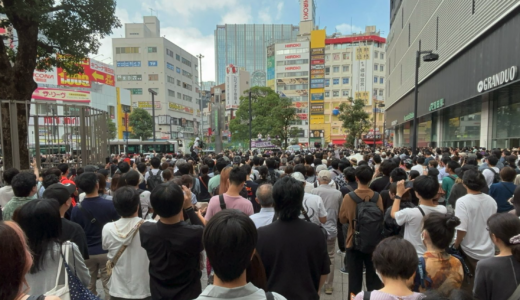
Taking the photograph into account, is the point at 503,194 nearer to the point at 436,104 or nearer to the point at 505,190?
the point at 505,190

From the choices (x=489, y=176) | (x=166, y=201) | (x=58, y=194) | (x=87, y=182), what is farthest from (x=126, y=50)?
(x=166, y=201)

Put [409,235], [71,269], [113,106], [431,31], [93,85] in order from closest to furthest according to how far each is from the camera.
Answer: [71,269]
[409,235]
[431,31]
[93,85]
[113,106]

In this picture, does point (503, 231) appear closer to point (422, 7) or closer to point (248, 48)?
point (422, 7)

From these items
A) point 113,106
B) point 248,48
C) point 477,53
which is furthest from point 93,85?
point 248,48

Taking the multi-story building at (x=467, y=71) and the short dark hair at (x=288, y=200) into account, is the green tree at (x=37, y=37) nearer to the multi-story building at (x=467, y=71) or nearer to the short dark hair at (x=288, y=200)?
the short dark hair at (x=288, y=200)

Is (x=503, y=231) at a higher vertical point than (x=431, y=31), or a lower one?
lower

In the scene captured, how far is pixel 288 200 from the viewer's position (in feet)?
7.97

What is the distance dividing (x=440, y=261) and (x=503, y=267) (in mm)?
372

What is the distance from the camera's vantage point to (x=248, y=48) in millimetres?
154375

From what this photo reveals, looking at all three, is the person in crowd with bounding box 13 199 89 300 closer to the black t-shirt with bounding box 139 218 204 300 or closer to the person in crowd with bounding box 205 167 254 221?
the black t-shirt with bounding box 139 218 204 300

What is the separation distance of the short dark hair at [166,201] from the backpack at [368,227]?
2.07m

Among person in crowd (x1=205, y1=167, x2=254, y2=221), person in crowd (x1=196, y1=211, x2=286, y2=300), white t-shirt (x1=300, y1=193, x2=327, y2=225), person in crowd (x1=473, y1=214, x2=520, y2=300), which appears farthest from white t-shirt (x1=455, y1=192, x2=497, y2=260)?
person in crowd (x1=196, y1=211, x2=286, y2=300)

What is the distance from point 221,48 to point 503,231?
6443 inches

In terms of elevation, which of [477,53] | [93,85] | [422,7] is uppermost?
[422,7]
